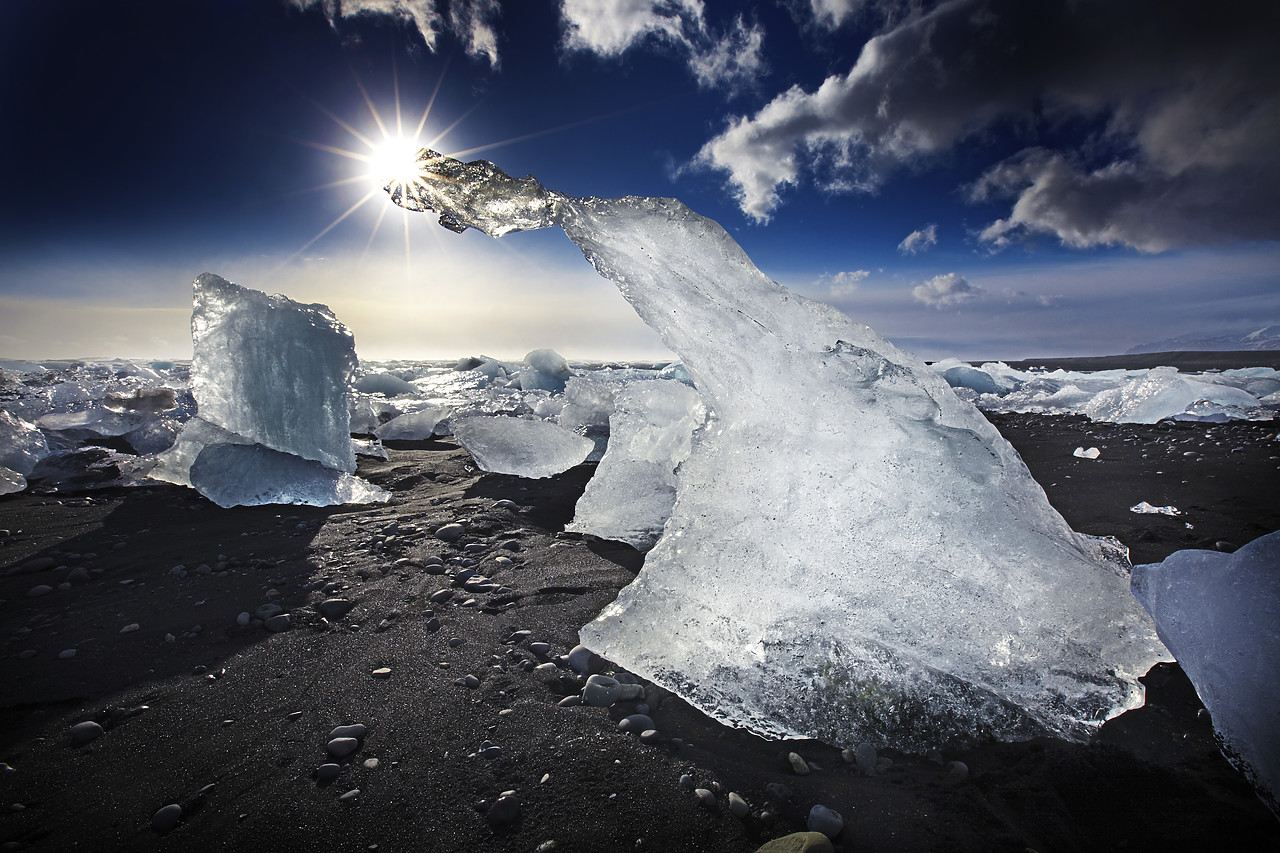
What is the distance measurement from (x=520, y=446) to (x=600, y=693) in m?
3.06

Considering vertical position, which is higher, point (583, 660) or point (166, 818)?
point (583, 660)

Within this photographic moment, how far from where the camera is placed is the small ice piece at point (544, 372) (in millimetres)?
12711

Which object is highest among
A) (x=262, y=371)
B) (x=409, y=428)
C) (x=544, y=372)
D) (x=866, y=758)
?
(x=544, y=372)

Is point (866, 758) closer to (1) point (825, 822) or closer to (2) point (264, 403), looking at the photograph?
(1) point (825, 822)

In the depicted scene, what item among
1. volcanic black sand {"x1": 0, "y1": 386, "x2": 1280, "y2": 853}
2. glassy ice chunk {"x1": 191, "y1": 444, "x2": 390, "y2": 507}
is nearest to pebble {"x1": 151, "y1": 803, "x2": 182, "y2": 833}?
volcanic black sand {"x1": 0, "y1": 386, "x2": 1280, "y2": 853}

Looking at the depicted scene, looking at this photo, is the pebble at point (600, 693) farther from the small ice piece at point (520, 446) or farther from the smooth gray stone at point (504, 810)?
the small ice piece at point (520, 446)

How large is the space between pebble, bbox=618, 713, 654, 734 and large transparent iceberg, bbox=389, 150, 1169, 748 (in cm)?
15

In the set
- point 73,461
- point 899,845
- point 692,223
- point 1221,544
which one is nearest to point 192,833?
point 899,845

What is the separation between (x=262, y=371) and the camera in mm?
3822

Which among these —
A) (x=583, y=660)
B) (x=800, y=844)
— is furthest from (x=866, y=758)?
(x=583, y=660)

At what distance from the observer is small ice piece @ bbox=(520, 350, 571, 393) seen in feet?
41.7

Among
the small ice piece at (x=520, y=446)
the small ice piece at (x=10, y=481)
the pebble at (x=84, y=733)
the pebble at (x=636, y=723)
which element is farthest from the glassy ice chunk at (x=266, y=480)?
the pebble at (x=636, y=723)

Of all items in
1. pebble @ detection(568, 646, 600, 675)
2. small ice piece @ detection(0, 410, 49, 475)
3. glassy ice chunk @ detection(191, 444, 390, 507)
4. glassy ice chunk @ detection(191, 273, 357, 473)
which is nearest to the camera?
pebble @ detection(568, 646, 600, 675)

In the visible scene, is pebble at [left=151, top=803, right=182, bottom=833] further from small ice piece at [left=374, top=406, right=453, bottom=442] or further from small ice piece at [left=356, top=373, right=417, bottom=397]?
small ice piece at [left=356, top=373, right=417, bottom=397]
